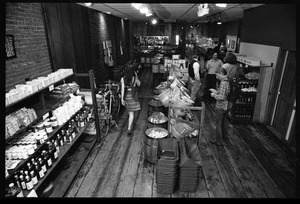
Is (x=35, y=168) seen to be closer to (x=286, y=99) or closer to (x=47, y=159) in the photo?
(x=47, y=159)

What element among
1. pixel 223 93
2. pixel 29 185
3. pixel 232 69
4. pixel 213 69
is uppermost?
pixel 232 69

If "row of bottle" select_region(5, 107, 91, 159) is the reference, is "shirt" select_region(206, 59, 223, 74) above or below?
above

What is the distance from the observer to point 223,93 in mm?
4406

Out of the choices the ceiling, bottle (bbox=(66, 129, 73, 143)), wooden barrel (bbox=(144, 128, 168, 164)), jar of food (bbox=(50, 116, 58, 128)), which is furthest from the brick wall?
wooden barrel (bbox=(144, 128, 168, 164))

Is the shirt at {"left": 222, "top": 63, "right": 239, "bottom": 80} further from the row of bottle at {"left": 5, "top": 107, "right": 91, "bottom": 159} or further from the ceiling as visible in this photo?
the row of bottle at {"left": 5, "top": 107, "right": 91, "bottom": 159}

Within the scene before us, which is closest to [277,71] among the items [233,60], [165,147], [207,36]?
[233,60]

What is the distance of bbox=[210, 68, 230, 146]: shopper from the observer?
439cm

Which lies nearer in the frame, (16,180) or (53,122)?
(16,180)

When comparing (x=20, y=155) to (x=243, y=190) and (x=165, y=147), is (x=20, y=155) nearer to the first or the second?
(x=165, y=147)

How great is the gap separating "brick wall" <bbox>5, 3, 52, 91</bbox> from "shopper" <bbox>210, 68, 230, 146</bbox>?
3826mm

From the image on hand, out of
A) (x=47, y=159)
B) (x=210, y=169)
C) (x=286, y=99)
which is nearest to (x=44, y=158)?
(x=47, y=159)

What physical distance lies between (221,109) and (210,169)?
1.42 meters

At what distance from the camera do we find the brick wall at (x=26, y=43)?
10.6 ft

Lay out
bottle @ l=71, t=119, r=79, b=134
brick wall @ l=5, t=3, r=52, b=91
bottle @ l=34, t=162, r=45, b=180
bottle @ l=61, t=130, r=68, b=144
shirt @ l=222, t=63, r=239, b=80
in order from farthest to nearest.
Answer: shirt @ l=222, t=63, r=239, b=80 < bottle @ l=71, t=119, r=79, b=134 < bottle @ l=61, t=130, r=68, b=144 < brick wall @ l=5, t=3, r=52, b=91 < bottle @ l=34, t=162, r=45, b=180
